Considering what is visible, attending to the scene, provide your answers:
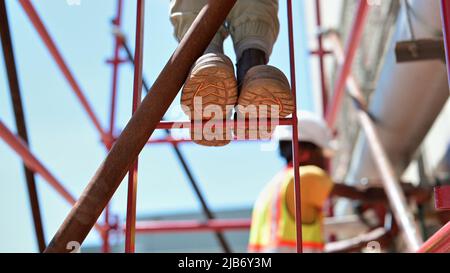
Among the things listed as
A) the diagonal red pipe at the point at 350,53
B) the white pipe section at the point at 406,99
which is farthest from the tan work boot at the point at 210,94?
the diagonal red pipe at the point at 350,53

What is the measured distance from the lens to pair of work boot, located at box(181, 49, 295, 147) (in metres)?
2.50

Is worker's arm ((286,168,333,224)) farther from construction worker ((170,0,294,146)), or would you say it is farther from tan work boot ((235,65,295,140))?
tan work boot ((235,65,295,140))

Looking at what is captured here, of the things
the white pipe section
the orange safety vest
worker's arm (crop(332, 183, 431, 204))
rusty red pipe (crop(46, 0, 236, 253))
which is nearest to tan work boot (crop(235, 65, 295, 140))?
rusty red pipe (crop(46, 0, 236, 253))

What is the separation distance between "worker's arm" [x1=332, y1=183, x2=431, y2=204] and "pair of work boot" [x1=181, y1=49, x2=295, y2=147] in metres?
2.57

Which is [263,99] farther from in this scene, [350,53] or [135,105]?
[350,53]

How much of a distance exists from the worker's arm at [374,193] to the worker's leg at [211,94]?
2.50 m

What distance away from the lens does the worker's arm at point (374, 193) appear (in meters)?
5.19

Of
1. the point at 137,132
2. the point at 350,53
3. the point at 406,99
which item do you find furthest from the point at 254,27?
the point at 350,53

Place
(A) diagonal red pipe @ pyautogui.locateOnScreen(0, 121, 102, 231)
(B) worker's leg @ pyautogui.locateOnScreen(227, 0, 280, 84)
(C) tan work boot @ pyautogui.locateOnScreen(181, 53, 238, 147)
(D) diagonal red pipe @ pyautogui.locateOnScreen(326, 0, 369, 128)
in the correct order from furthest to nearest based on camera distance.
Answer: (D) diagonal red pipe @ pyautogui.locateOnScreen(326, 0, 369, 128)
(A) diagonal red pipe @ pyautogui.locateOnScreen(0, 121, 102, 231)
(B) worker's leg @ pyautogui.locateOnScreen(227, 0, 280, 84)
(C) tan work boot @ pyautogui.locateOnScreen(181, 53, 238, 147)

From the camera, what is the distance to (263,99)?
2.56 m

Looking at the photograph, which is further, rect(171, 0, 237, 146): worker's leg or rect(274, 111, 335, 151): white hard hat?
rect(274, 111, 335, 151): white hard hat

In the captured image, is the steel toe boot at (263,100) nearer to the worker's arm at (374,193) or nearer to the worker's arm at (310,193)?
the worker's arm at (310,193)

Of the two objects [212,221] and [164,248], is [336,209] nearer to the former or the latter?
[212,221]
